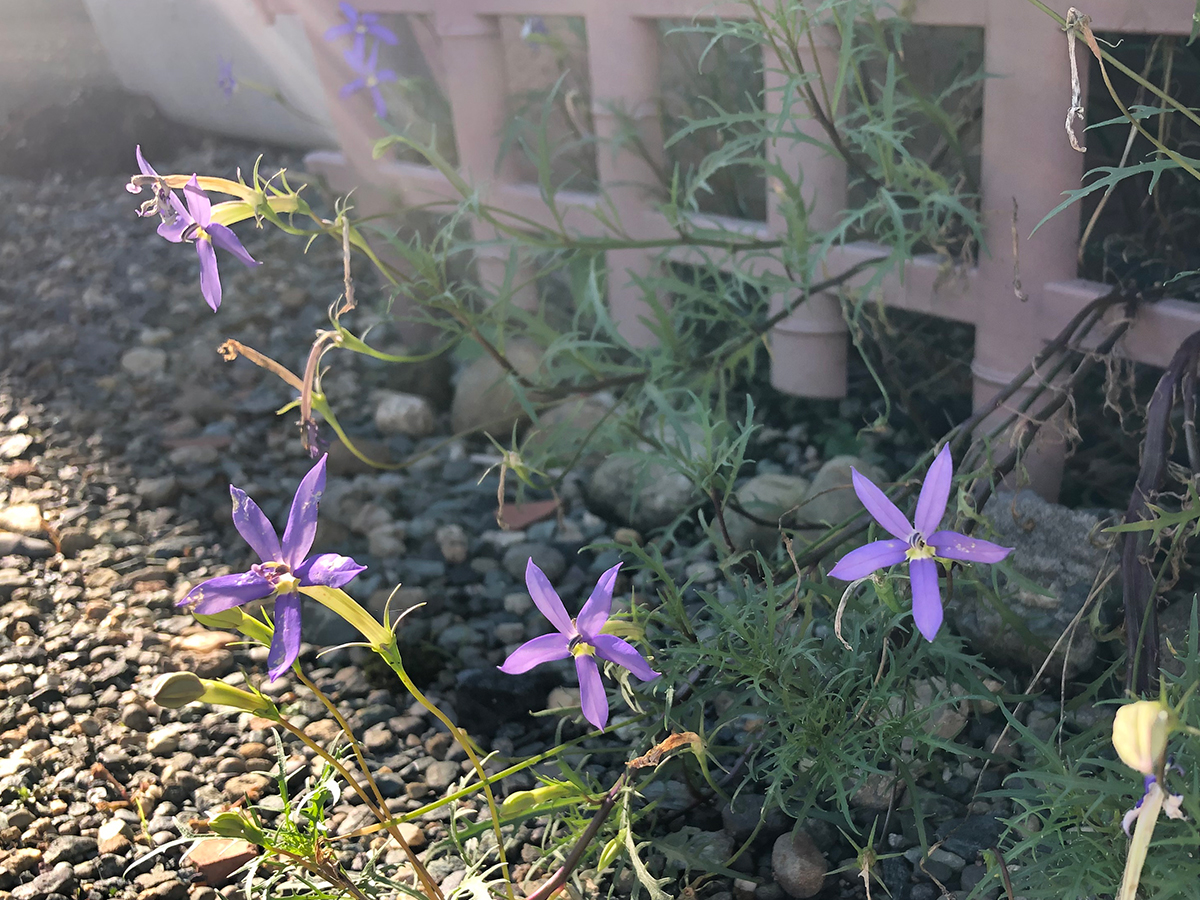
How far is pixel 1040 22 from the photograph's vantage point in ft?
5.14

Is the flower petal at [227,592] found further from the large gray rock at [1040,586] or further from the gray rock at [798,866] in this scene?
the large gray rock at [1040,586]

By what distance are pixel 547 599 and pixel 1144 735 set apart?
0.51 meters

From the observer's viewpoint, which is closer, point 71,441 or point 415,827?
point 415,827

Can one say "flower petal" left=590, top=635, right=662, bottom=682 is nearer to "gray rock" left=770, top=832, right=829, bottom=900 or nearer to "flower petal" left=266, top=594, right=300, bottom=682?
"flower petal" left=266, top=594, right=300, bottom=682

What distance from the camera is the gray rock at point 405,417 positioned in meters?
2.49

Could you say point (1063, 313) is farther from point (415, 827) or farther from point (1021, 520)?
point (415, 827)

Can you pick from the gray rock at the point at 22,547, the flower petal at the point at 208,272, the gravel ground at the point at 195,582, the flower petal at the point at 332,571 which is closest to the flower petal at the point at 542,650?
the flower petal at the point at 332,571

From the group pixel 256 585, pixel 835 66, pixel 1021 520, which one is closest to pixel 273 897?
pixel 256 585

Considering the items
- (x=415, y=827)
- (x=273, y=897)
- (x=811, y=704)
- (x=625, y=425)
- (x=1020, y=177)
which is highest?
(x=1020, y=177)

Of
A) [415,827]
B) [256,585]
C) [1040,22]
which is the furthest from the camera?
[1040,22]

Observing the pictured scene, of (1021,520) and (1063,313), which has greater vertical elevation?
(1063,313)

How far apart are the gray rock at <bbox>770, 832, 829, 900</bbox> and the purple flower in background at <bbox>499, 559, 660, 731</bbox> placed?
0.41m

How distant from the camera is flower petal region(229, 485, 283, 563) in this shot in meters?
0.95

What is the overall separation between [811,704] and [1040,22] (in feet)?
3.48
